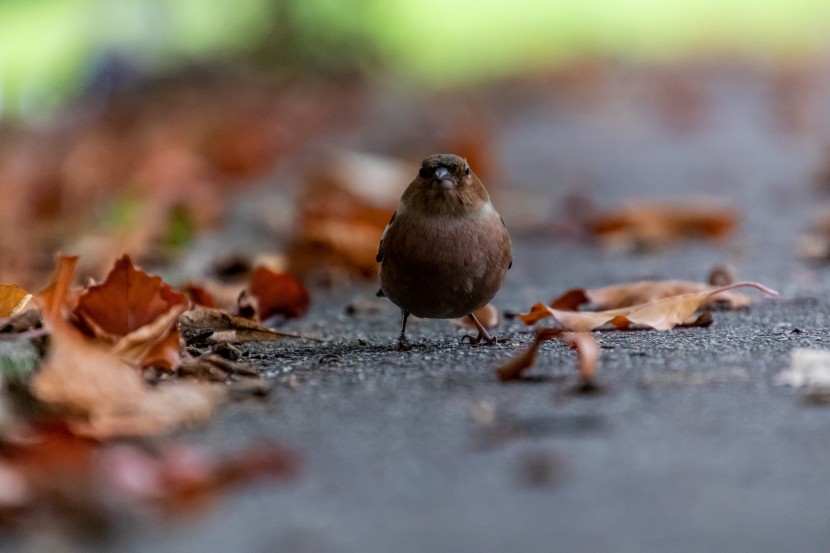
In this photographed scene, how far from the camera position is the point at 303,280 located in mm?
5055

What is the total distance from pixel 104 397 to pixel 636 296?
2031mm

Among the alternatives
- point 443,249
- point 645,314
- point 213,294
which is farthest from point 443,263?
point 213,294

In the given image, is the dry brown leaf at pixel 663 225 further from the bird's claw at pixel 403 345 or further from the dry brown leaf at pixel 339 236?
the bird's claw at pixel 403 345

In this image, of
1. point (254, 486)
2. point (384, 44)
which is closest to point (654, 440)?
point (254, 486)

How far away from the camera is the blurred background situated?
264 inches

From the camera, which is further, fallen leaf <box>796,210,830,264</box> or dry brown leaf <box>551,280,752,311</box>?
fallen leaf <box>796,210,830,264</box>

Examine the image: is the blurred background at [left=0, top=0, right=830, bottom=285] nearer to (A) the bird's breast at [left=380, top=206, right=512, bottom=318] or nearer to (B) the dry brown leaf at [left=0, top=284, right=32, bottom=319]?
(A) the bird's breast at [left=380, top=206, right=512, bottom=318]

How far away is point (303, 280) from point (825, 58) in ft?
46.5

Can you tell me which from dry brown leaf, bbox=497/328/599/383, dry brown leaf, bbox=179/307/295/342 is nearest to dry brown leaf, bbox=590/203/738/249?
dry brown leaf, bbox=179/307/295/342

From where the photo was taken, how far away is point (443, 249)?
356 centimetres

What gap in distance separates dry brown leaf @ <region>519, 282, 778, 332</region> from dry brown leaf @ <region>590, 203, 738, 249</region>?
7.44 ft

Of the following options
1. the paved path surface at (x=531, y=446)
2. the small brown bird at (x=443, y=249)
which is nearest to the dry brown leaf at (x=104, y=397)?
the paved path surface at (x=531, y=446)

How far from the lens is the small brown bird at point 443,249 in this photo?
3.55 m

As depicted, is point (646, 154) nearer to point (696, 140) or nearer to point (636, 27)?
point (696, 140)
